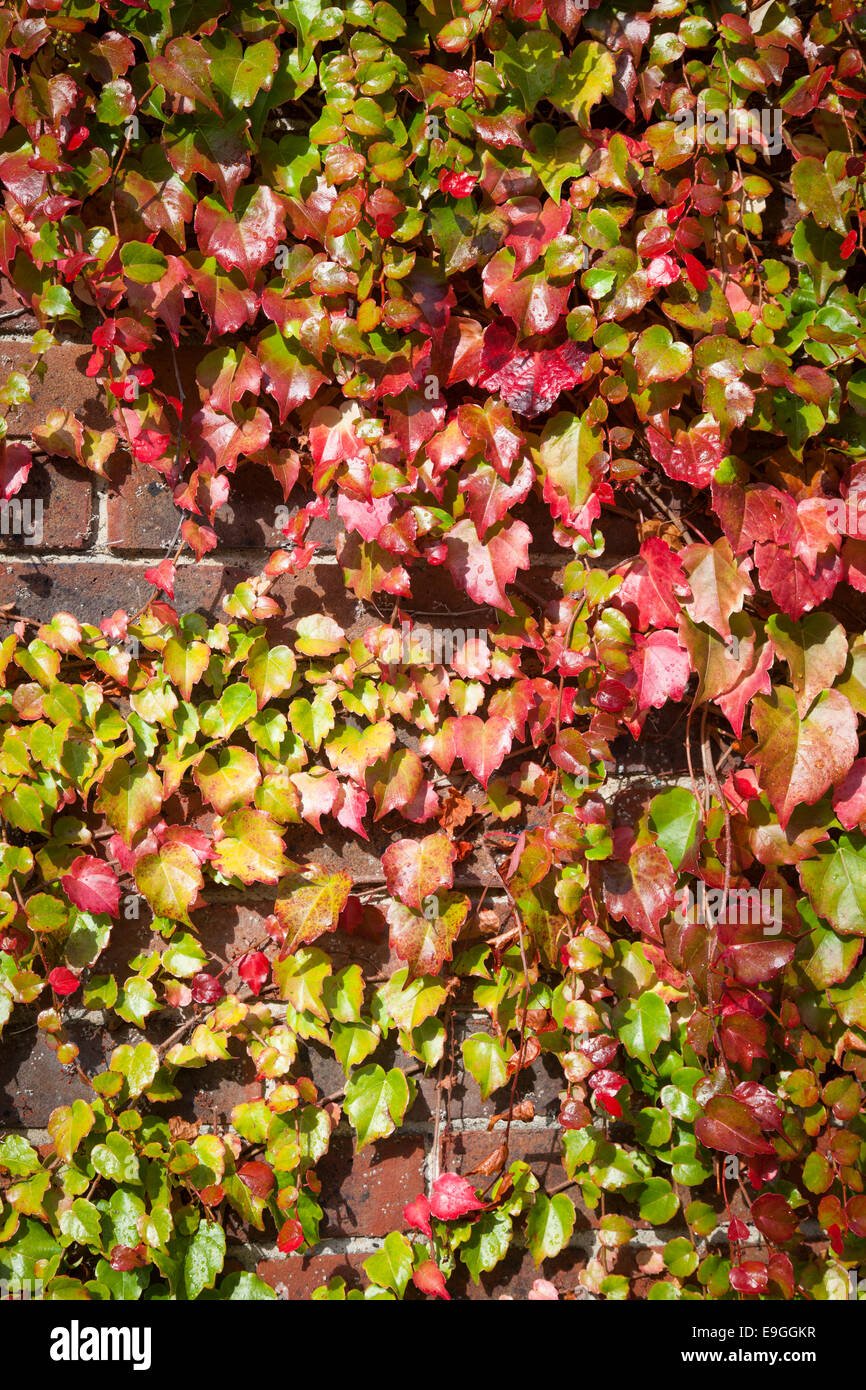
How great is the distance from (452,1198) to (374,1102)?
15 centimetres

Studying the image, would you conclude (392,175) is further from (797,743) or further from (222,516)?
(797,743)

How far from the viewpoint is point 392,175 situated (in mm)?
1009

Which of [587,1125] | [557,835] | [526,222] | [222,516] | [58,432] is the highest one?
[526,222]

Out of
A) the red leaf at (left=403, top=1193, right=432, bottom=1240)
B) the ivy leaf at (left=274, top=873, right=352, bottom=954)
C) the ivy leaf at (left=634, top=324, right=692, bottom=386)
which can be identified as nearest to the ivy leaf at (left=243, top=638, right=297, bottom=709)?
the ivy leaf at (left=274, top=873, right=352, bottom=954)

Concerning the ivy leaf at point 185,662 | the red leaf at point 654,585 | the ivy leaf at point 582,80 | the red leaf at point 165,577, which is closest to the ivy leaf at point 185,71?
the ivy leaf at point 582,80

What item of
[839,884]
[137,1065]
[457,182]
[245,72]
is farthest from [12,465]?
[839,884]

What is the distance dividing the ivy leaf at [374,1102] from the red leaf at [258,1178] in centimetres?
13

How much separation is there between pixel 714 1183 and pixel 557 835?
1.94 ft

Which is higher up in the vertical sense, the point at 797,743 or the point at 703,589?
the point at 703,589

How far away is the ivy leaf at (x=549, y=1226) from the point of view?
114 centimetres

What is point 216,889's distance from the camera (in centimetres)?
117

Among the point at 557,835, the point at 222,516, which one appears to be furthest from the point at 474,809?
the point at 222,516

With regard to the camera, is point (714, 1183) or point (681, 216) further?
point (714, 1183)

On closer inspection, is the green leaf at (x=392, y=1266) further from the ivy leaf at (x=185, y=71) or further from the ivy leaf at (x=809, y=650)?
the ivy leaf at (x=185, y=71)
